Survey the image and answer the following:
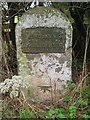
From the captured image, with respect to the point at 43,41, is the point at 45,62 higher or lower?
lower

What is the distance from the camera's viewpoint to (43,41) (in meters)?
3.84

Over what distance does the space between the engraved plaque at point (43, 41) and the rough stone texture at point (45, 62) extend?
0.05 metres

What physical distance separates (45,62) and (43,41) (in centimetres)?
28

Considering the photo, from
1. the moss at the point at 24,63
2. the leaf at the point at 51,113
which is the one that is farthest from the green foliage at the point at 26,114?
the moss at the point at 24,63

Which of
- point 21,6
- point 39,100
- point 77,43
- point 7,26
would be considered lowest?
point 39,100

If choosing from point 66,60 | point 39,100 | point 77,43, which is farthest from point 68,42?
point 77,43

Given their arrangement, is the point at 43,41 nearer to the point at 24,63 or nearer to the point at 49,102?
the point at 24,63

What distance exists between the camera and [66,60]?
3.88 m

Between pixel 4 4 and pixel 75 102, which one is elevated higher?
pixel 4 4

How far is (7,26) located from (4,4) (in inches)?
28.8

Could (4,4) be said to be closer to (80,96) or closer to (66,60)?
(66,60)

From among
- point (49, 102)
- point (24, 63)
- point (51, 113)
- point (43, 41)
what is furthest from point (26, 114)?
point (43, 41)

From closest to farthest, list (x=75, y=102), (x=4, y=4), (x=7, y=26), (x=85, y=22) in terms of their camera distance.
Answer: (x=75, y=102) → (x=4, y=4) → (x=7, y=26) → (x=85, y=22)

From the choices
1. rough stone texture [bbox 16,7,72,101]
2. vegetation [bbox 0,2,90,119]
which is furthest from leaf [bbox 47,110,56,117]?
rough stone texture [bbox 16,7,72,101]
